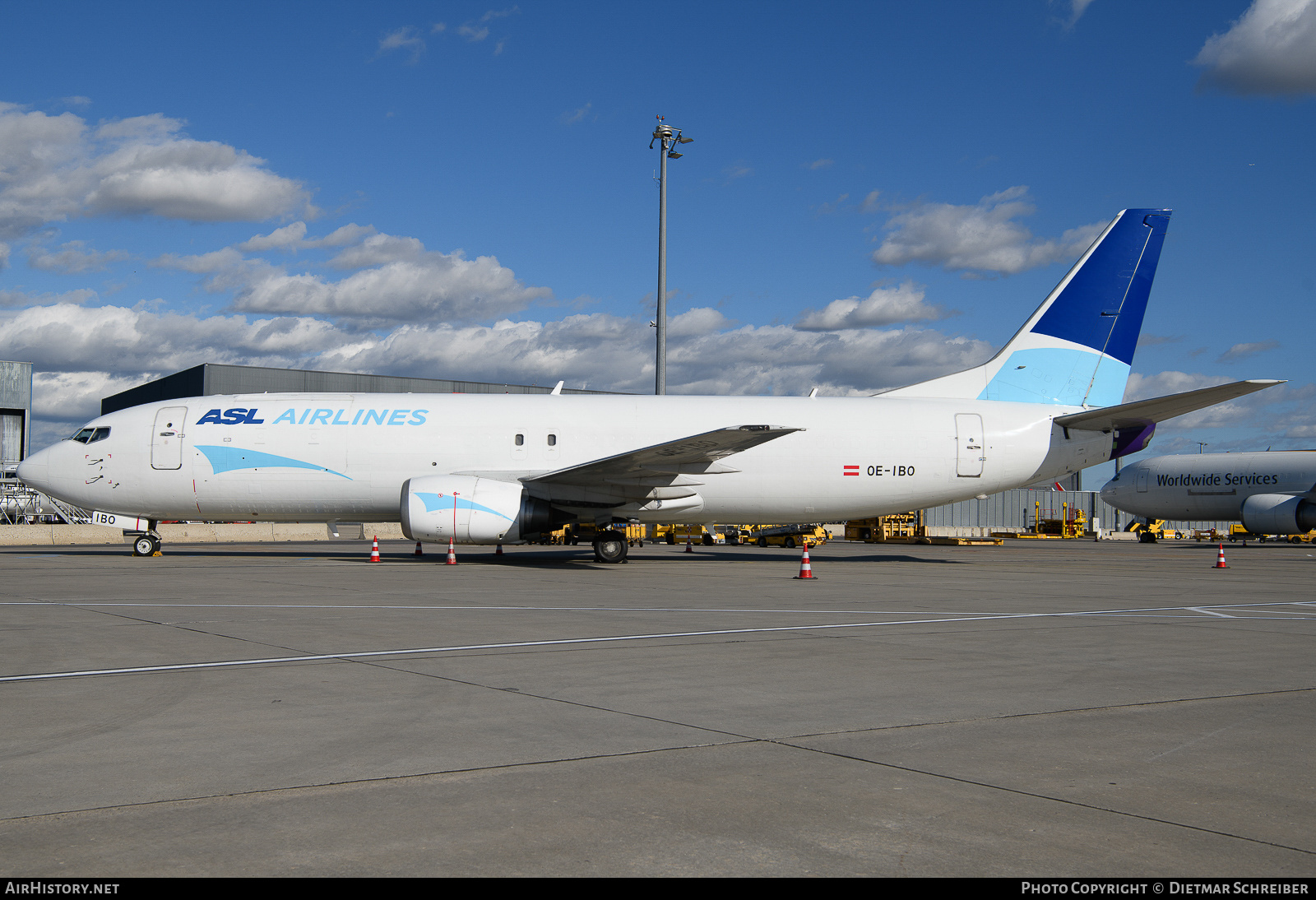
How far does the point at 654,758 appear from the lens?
5074 millimetres

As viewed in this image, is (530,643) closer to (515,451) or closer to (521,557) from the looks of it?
(515,451)

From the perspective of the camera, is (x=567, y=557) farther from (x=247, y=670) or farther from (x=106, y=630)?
(x=247, y=670)

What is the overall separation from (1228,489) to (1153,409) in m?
36.8

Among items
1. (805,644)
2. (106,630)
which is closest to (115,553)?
(106,630)

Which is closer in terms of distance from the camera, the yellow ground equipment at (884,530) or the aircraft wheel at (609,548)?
the aircraft wheel at (609,548)

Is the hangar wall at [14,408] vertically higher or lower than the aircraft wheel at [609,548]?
higher

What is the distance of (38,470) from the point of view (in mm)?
23547

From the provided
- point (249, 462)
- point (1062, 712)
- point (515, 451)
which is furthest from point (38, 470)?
point (1062, 712)

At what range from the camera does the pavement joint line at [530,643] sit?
757 cm

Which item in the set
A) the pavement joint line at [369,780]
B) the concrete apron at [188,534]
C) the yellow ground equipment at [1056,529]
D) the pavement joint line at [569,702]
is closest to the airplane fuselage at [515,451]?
the concrete apron at [188,534]

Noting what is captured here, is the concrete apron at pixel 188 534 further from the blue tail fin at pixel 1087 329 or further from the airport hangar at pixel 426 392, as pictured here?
the blue tail fin at pixel 1087 329

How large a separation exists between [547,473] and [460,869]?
19.0 meters

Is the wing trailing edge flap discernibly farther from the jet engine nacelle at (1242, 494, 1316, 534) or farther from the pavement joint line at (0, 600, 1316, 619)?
the jet engine nacelle at (1242, 494, 1316, 534)

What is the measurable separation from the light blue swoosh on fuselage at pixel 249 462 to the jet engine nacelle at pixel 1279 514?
46443 millimetres
